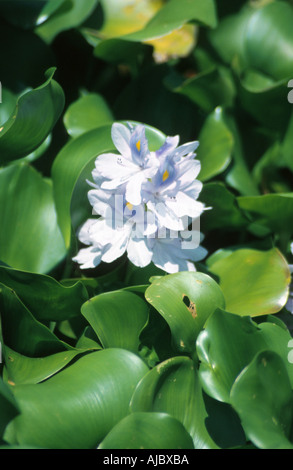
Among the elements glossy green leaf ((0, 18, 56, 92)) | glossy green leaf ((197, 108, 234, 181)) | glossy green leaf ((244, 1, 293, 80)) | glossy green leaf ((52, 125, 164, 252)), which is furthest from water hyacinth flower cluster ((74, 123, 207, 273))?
glossy green leaf ((244, 1, 293, 80))

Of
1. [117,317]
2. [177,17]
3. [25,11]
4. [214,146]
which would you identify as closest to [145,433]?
[117,317]

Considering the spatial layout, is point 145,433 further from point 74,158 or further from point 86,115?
point 86,115

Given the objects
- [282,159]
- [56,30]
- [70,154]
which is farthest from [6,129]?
[282,159]

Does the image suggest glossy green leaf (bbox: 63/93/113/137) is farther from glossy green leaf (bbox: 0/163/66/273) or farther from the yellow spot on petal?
the yellow spot on petal

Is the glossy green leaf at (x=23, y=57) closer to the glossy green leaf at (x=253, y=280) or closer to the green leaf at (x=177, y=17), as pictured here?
the green leaf at (x=177, y=17)

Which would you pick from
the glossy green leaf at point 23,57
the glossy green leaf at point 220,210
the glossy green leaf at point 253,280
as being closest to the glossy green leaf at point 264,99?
the glossy green leaf at point 220,210

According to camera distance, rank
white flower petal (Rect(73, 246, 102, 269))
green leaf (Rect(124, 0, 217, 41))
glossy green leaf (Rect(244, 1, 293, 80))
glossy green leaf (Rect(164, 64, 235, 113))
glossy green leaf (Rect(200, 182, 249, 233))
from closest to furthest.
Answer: white flower petal (Rect(73, 246, 102, 269)), glossy green leaf (Rect(200, 182, 249, 233)), green leaf (Rect(124, 0, 217, 41)), glossy green leaf (Rect(164, 64, 235, 113)), glossy green leaf (Rect(244, 1, 293, 80))

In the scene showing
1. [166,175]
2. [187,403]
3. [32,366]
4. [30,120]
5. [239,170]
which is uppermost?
[30,120]
